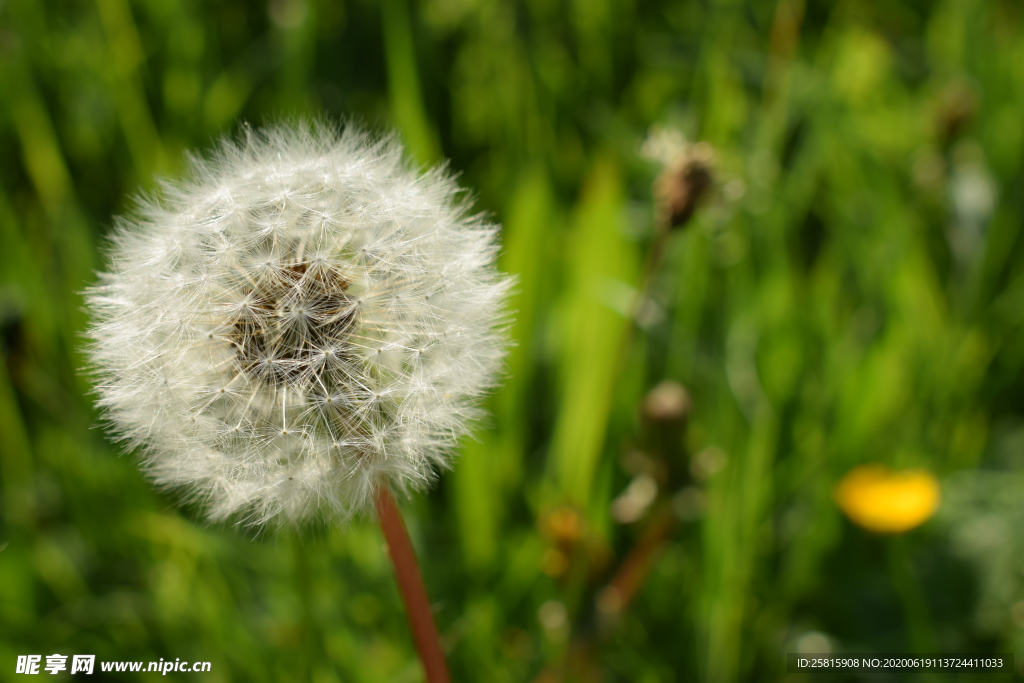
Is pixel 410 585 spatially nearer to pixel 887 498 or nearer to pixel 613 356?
pixel 613 356

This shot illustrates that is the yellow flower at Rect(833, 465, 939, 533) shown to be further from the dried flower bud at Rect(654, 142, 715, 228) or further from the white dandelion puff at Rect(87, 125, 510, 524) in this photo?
the white dandelion puff at Rect(87, 125, 510, 524)

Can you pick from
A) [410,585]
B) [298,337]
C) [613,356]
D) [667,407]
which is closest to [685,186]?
[667,407]

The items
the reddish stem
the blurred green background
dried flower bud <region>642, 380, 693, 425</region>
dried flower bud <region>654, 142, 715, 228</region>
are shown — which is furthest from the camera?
the blurred green background

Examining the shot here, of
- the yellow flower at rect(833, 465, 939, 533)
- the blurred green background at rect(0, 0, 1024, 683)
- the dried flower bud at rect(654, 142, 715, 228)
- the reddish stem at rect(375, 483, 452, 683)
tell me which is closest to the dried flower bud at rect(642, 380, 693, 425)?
the blurred green background at rect(0, 0, 1024, 683)

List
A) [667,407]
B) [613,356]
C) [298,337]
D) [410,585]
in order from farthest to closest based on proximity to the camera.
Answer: [613,356] < [667,407] < [298,337] < [410,585]

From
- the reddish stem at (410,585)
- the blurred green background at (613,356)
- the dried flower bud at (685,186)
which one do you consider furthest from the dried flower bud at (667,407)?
the reddish stem at (410,585)

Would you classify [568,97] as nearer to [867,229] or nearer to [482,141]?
[482,141]

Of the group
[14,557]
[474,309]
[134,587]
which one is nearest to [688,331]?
[474,309]
